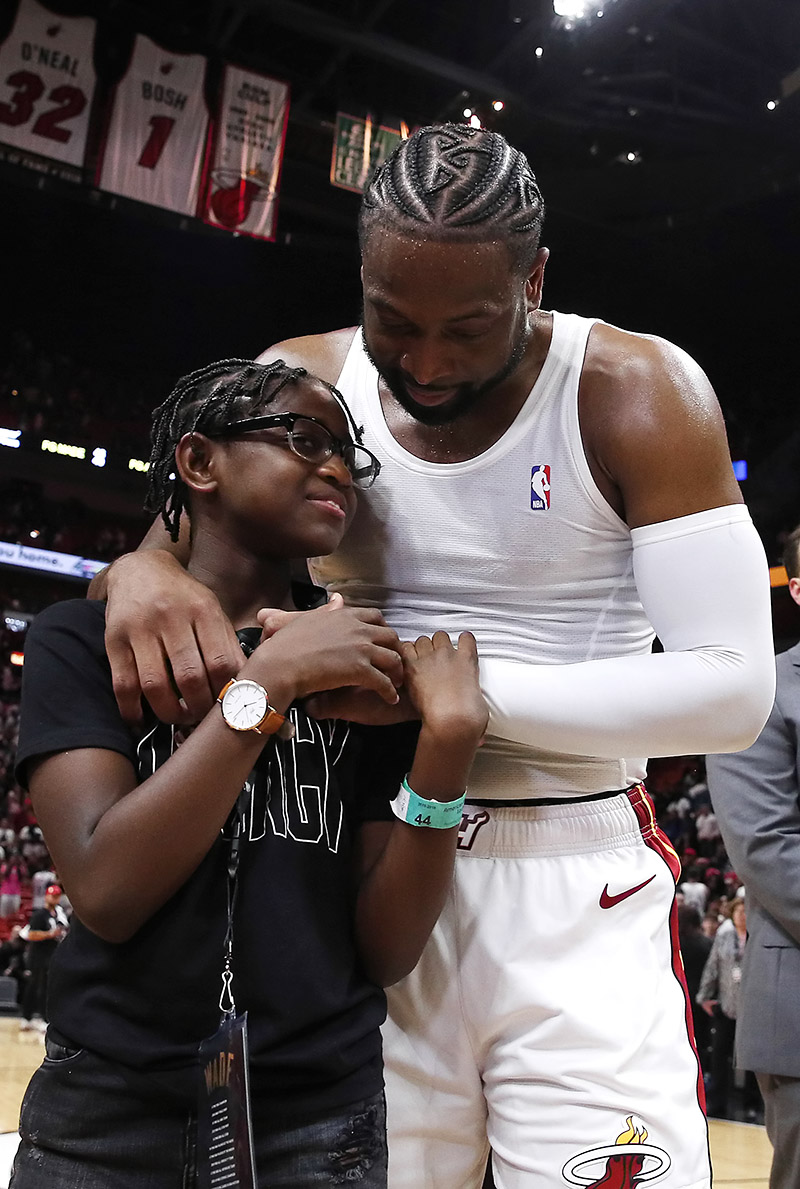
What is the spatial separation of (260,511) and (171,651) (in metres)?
0.29

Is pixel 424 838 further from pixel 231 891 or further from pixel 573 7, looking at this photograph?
pixel 573 7

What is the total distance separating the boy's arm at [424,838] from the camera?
144cm

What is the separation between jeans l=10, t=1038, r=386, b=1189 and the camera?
4.23 feet

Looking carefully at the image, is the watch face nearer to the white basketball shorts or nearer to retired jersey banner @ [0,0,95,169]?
the white basketball shorts

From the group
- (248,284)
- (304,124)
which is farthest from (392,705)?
(248,284)

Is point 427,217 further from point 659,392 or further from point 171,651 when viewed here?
point 171,651

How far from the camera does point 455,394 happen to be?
5.22 ft

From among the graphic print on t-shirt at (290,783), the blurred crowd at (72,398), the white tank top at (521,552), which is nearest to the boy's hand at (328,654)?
the graphic print on t-shirt at (290,783)

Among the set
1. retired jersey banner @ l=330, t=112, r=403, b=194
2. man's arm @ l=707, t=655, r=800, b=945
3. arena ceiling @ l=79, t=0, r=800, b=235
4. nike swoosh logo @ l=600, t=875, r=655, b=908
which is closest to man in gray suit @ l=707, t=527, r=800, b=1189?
man's arm @ l=707, t=655, r=800, b=945

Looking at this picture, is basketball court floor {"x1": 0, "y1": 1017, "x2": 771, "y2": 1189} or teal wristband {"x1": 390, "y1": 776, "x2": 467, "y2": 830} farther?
basketball court floor {"x1": 0, "y1": 1017, "x2": 771, "y2": 1189}

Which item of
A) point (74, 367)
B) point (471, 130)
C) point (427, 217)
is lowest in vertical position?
point (427, 217)

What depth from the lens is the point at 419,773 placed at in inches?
57.3

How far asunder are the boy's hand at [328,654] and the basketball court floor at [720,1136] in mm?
2617

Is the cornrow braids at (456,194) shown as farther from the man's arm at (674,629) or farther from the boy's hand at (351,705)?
the boy's hand at (351,705)
